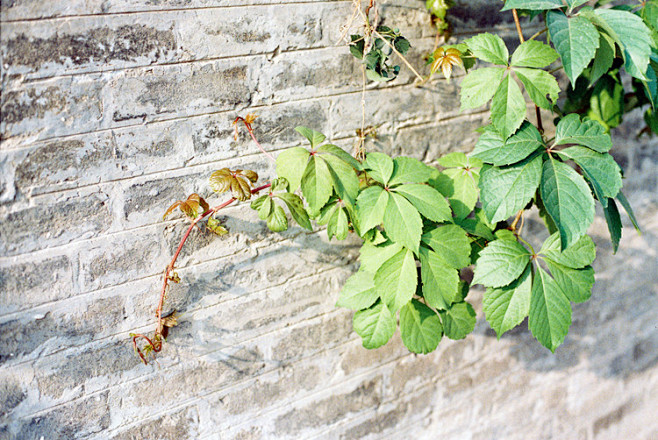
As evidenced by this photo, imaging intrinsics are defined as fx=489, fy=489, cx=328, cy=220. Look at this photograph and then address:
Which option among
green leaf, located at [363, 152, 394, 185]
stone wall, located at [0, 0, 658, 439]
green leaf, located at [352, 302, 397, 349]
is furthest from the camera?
green leaf, located at [352, 302, 397, 349]

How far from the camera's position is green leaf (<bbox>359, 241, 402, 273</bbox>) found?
121 cm

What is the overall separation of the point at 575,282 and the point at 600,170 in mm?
289

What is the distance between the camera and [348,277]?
146 cm

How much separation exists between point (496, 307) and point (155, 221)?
2.82 ft

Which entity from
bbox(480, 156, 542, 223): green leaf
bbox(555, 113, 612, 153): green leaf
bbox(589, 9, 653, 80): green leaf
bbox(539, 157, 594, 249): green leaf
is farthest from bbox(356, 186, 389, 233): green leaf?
bbox(589, 9, 653, 80): green leaf

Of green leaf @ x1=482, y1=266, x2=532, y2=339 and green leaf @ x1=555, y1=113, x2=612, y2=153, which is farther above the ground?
green leaf @ x1=555, y1=113, x2=612, y2=153

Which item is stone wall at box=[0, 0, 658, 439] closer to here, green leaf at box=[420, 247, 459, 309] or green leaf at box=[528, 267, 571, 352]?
green leaf at box=[420, 247, 459, 309]

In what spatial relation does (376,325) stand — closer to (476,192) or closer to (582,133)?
(476,192)

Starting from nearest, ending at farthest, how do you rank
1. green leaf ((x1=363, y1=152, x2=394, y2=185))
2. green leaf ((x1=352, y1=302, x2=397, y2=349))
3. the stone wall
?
1. the stone wall
2. green leaf ((x1=363, y1=152, x2=394, y2=185))
3. green leaf ((x1=352, y1=302, x2=397, y2=349))

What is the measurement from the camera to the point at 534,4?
1099 mm

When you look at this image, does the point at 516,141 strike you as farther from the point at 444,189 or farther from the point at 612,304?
the point at 612,304

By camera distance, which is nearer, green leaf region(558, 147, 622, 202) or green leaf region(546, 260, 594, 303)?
green leaf region(558, 147, 622, 202)

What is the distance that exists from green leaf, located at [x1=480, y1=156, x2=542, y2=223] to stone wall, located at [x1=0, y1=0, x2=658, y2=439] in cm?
36

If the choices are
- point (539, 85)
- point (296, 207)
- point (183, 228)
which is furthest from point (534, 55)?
point (183, 228)
